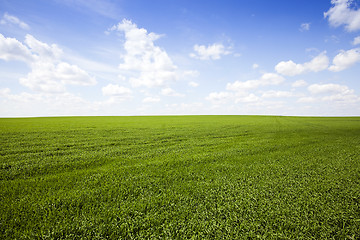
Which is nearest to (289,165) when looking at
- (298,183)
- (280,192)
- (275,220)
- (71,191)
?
(298,183)

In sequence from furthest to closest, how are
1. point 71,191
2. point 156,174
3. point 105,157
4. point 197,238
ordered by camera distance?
point 105,157 → point 156,174 → point 71,191 → point 197,238

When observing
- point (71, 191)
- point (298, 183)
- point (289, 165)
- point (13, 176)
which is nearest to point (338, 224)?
point (298, 183)

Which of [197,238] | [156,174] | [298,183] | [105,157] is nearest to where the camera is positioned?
[197,238]

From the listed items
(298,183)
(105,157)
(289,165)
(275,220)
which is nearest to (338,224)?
(275,220)

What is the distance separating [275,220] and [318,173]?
4.69 meters

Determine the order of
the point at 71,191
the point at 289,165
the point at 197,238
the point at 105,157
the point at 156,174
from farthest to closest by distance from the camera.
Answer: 1. the point at 105,157
2. the point at 289,165
3. the point at 156,174
4. the point at 71,191
5. the point at 197,238

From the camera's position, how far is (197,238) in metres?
3.56

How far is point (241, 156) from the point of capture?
30.9 feet

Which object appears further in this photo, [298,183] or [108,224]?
[298,183]

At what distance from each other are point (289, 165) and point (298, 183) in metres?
2.26

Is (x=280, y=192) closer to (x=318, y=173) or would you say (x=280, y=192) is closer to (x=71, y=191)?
(x=318, y=173)

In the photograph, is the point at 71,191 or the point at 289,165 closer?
the point at 71,191

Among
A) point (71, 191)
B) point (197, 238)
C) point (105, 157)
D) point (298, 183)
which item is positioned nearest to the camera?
point (197, 238)

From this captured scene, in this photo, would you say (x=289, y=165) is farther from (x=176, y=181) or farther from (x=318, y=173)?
(x=176, y=181)
